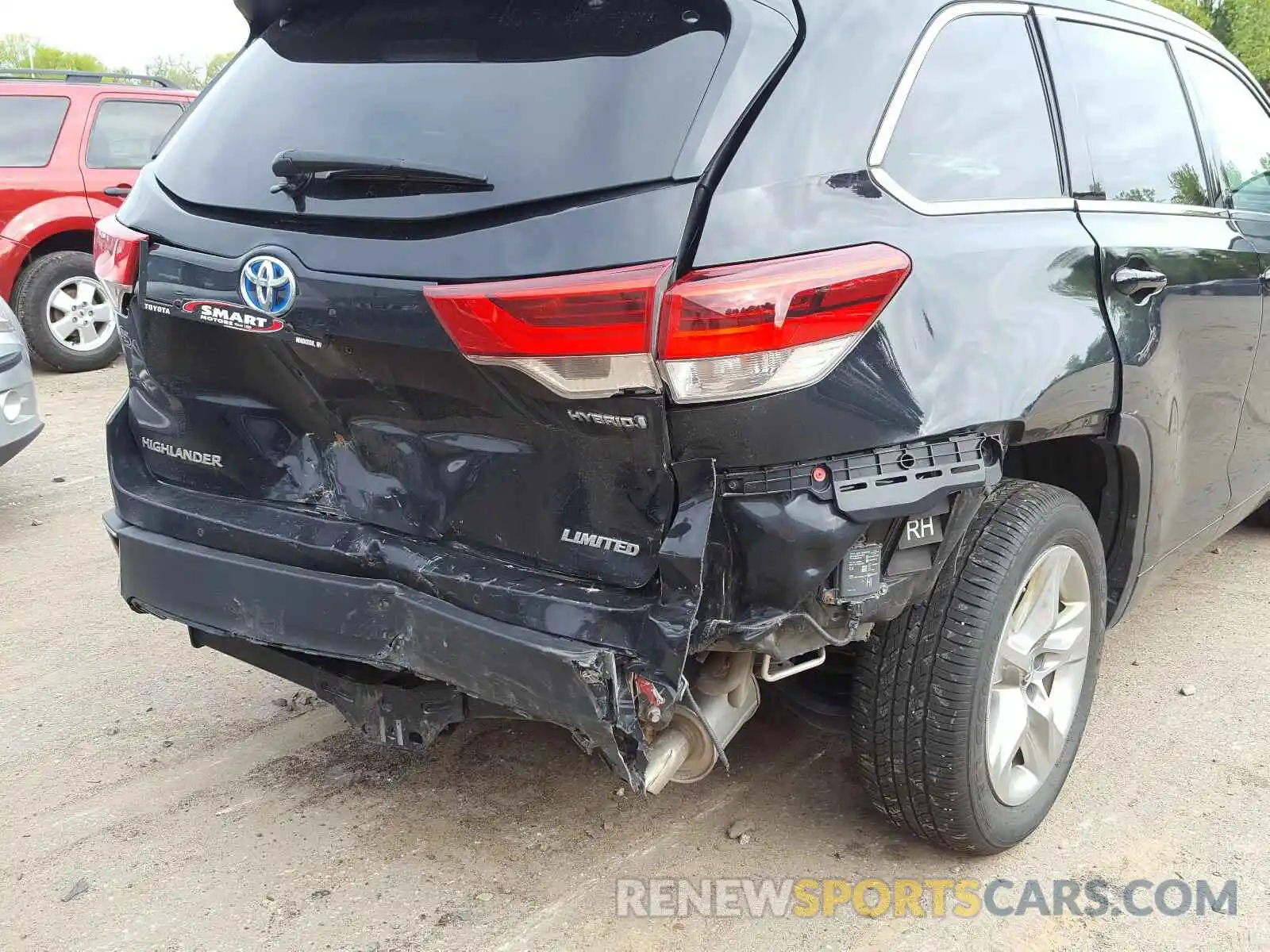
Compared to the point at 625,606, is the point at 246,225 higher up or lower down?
higher up

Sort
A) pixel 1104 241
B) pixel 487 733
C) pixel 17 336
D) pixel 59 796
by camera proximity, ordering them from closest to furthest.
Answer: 1. pixel 1104 241
2. pixel 59 796
3. pixel 487 733
4. pixel 17 336

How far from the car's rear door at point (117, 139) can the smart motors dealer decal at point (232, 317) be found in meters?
6.68

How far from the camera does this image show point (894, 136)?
86.0 inches

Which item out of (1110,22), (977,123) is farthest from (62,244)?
(977,123)

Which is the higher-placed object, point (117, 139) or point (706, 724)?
point (117, 139)

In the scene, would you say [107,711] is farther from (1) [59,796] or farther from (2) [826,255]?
(2) [826,255]

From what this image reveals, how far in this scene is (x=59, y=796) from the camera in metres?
2.95

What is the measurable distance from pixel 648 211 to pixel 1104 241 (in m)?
1.26

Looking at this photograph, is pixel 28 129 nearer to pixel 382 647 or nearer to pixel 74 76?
pixel 74 76

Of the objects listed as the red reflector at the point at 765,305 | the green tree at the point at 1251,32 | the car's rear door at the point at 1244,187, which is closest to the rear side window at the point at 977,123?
the red reflector at the point at 765,305

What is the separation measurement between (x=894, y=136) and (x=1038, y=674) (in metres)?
1.30

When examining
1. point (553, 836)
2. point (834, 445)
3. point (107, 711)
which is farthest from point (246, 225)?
point (107, 711)

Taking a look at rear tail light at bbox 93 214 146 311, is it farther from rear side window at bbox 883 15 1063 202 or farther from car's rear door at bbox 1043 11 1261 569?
car's rear door at bbox 1043 11 1261 569
